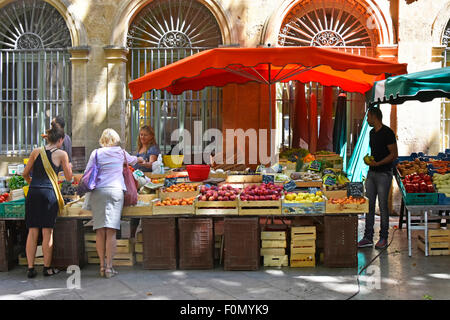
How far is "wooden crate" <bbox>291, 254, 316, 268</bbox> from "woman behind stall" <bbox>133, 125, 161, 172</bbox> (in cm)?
278

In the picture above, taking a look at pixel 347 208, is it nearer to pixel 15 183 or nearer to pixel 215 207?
pixel 215 207

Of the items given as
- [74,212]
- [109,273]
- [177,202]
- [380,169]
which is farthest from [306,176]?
[74,212]

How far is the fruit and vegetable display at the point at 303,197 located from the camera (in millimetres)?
6572

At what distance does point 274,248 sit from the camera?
668cm

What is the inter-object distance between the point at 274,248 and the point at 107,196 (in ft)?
6.97

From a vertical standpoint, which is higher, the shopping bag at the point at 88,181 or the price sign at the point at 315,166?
the price sign at the point at 315,166

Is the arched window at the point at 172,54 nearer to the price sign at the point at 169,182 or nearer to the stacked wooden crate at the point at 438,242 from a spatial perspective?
the price sign at the point at 169,182

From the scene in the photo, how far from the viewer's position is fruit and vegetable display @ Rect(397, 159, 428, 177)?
773 cm

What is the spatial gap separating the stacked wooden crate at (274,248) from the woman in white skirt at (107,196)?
1.79 meters

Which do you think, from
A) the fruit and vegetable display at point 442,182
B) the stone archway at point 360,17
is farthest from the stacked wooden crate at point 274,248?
the stone archway at point 360,17

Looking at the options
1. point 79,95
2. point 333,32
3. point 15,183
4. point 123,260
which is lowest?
point 123,260

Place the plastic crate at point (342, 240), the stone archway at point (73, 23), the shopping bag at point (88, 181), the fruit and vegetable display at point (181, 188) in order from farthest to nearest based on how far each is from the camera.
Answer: the stone archway at point (73, 23) → the fruit and vegetable display at point (181, 188) → the plastic crate at point (342, 240) → the shopping bag at point (88, 181)

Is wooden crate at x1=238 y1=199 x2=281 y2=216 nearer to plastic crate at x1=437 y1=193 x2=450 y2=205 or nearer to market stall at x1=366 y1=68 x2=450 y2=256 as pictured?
market stall at x1=366 y1=68 x2=450 y2=256

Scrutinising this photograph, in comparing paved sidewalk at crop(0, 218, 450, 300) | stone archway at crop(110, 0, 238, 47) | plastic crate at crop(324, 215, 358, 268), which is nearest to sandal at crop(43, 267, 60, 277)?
paved sidewalk at crop(0, 218, 450, 300)
